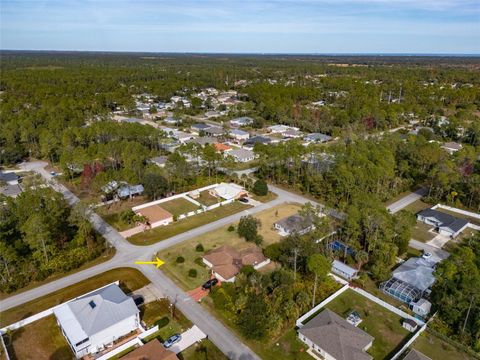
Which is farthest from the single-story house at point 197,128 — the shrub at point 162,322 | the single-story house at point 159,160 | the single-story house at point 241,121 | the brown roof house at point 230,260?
the shrub at point 162,322

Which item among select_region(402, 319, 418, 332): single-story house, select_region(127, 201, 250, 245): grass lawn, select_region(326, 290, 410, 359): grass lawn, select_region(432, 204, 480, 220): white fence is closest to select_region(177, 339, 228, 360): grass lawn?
select_region(326, 290, 410, 359): grass lawn

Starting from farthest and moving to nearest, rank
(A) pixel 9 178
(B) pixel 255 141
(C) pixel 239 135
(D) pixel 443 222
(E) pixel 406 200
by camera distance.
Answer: (C) pixel 239 135 < (B) pixel 255 141 < (A) pixel 9 178 < (E) pixel 406 200 < (D) pixel 443 222

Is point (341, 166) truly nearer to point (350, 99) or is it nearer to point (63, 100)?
point (350, 99)

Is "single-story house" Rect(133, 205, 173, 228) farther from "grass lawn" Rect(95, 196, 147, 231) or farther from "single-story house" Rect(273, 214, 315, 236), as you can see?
"single-story house" Rect(273, 214, 315, 236)

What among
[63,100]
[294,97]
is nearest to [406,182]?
[294,97]

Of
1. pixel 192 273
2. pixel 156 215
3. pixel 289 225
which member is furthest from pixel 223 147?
pixel 192 273

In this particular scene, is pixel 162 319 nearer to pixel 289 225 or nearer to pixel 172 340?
pixel 172 340

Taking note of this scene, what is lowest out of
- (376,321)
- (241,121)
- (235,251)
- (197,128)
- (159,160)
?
(376,321)
